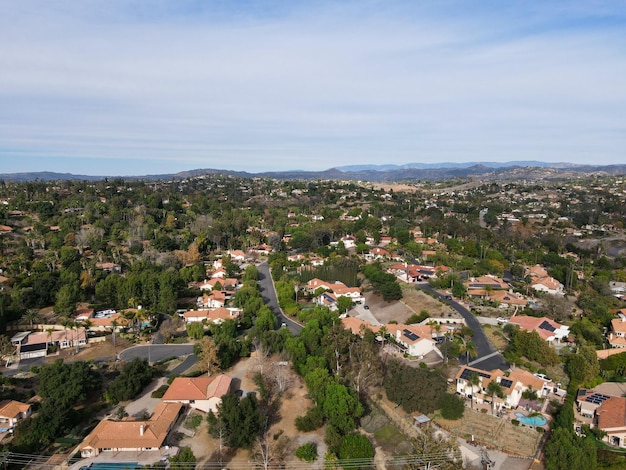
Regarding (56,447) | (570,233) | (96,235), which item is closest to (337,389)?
(56,447)

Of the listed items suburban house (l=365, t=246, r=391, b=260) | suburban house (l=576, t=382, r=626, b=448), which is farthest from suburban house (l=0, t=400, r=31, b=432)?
suburban house (l=365, t=246, r=391, b=260)

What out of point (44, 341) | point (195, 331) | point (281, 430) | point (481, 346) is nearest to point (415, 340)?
point (481, 346)

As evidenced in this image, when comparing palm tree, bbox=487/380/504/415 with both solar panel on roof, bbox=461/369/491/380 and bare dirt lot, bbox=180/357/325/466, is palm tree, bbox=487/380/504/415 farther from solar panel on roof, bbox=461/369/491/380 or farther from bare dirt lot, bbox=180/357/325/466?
bare dirt lot, bbox=180/357/325/466

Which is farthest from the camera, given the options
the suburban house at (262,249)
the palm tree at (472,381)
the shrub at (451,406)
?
the suburban house at (262,249)

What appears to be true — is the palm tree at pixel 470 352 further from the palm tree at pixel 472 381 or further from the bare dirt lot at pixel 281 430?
the bare dirt lot at pixel 281 430

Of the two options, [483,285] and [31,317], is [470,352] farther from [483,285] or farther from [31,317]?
[31,317]

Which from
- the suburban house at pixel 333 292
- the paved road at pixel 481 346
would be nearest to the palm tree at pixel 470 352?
the paved road at pixel 481 346
